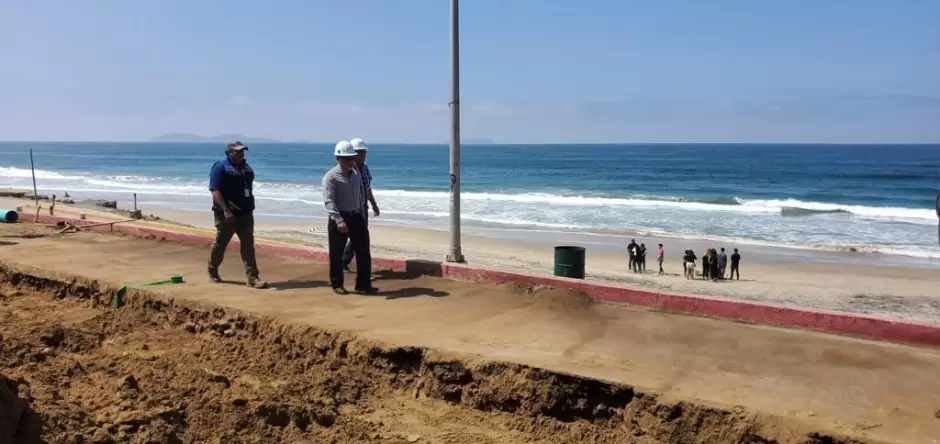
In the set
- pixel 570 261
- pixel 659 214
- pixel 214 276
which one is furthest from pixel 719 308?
pixel 659 214

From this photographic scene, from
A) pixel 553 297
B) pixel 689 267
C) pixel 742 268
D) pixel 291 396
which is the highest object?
pixel 553 297

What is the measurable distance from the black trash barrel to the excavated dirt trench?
11.3ft

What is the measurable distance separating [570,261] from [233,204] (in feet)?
12.4

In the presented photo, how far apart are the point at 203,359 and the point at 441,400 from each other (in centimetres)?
185

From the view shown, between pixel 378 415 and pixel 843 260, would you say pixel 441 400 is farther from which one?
pixel 843 260

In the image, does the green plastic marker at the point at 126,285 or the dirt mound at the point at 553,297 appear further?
the green plastic marker at the point at 126,285

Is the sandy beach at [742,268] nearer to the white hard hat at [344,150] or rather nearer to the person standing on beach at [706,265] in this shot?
the person standing on beach at [706,265]

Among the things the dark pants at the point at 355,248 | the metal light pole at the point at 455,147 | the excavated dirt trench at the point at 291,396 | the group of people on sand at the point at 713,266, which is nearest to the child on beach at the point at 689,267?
the group of people on sand at the point at 713,266

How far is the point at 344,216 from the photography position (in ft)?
23.5

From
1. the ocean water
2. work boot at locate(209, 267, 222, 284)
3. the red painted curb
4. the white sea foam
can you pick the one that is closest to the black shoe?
work boot at locate(209, 267, 222, 284)

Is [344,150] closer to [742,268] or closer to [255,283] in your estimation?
[255,283]

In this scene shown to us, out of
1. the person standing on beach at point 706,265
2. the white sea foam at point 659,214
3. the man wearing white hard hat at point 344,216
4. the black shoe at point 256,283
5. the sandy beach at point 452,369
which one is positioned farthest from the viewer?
the white sea foam at point 659,214

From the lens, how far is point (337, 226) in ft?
23.0

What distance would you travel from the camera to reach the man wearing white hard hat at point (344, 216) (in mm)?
6996
